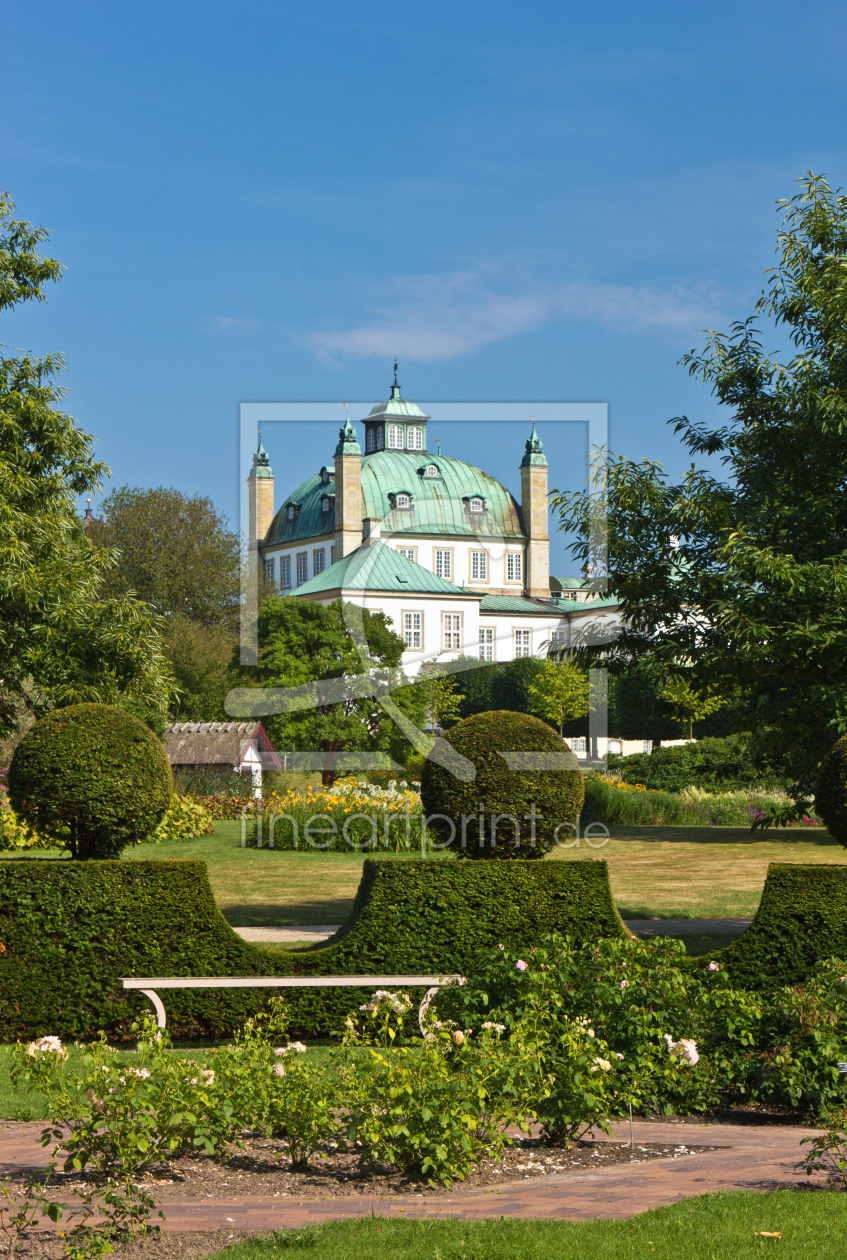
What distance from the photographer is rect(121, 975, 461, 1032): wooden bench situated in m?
7.15

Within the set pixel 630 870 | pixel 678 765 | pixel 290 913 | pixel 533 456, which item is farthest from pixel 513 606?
pixel 290 913

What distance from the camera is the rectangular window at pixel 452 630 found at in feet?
224

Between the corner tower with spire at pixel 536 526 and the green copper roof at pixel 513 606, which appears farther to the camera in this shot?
A: the green copper roof at pixel 513 606

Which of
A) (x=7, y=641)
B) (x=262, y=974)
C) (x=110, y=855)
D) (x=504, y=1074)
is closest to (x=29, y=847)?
(x=7, y=641)

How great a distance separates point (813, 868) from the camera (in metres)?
7.59

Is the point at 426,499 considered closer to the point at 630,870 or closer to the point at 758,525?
the point at 630,870

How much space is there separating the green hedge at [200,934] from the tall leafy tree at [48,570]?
467 centimetres

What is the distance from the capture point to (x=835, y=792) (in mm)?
8031

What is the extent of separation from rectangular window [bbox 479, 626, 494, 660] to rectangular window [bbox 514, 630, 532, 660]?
1.94 m

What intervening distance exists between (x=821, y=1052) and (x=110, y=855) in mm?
4871

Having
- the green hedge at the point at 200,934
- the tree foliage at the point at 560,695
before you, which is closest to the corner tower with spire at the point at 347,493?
the tree foliage at the point at 560,695

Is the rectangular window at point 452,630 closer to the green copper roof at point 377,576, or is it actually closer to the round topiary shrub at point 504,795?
the green copper roof at point 377,576

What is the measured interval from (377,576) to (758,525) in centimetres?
5354

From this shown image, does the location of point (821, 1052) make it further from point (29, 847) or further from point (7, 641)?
point (29, 847)
